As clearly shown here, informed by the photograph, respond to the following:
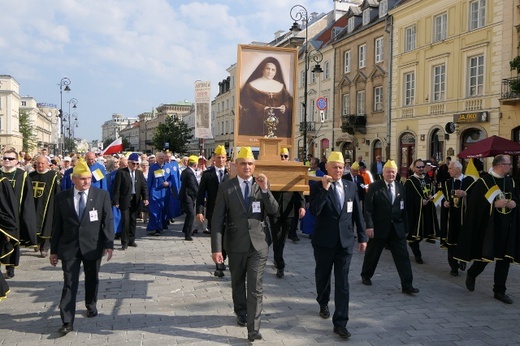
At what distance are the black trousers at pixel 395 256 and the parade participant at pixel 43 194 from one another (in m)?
5.82

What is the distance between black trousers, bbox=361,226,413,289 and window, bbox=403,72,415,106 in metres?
23.3

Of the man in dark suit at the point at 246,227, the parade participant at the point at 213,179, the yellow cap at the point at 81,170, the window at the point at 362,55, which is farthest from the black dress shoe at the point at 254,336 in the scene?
the window at the point at 362,55

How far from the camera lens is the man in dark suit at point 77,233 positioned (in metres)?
5.08

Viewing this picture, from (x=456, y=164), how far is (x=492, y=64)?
16.7m

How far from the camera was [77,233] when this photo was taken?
5.19 metres

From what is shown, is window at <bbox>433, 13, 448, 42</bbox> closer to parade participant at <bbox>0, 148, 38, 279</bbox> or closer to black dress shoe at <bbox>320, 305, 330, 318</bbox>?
black dress shoe at <bbox>320, 305, 330, 318</bbox>

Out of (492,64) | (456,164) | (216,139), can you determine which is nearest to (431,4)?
(492,64)

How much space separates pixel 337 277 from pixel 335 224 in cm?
59

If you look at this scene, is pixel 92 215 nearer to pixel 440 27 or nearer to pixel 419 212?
pixel 419 212

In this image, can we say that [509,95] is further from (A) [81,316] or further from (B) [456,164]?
(A) [81,316]

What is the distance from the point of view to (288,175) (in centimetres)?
612

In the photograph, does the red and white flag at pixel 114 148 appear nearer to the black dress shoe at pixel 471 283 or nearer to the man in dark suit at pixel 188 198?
the man in dark suit at pixel 188 198

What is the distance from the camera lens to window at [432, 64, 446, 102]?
25734mm

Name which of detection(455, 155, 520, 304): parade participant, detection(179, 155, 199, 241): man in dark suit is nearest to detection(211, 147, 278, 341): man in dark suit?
detection(455, 155, 520, 304): parade participant
